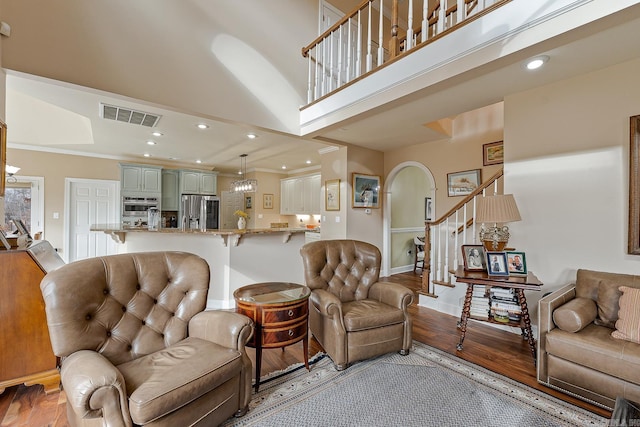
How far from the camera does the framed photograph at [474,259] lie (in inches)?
108

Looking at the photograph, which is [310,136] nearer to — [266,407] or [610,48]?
[610,48]

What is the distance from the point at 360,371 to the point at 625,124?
307cm

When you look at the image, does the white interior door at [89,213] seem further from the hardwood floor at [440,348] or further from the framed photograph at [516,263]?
the framed photograph at [516,263]

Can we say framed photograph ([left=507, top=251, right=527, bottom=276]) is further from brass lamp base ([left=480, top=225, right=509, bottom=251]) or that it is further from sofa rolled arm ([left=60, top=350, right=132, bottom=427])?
sofa rolled arm ([left=60, top=350, right=132, bottom=427])

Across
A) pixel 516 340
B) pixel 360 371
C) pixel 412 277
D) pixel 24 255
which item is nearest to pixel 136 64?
pixel 24 255

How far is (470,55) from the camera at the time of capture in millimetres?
2238

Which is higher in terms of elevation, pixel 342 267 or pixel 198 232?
pixel 198 232

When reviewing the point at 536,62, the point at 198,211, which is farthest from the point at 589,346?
the point at 198,211

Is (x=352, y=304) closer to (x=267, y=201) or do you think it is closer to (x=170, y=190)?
(x=267, y=201)

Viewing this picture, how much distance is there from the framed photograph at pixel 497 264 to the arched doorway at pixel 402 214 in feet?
9.64

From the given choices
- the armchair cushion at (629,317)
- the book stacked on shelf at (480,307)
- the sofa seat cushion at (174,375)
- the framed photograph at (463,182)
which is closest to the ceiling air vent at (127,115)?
the sofa seat cushion at (174,375)

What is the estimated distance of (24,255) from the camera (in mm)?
1872

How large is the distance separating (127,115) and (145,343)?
3082 mm

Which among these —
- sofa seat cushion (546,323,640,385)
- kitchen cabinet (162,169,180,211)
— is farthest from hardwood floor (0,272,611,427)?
kitchen cabinet (162,169,180,211)
